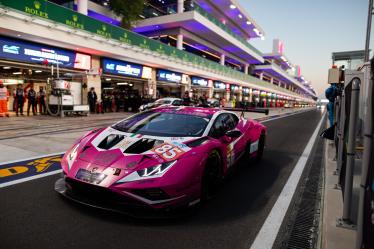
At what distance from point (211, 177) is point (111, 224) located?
4.70 feet

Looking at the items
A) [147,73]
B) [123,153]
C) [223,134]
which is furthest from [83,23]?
[123,153]

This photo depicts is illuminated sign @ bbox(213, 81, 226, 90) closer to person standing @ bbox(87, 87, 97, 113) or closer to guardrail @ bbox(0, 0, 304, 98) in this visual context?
guardrail @ bbox(0, 0, 304, 98)

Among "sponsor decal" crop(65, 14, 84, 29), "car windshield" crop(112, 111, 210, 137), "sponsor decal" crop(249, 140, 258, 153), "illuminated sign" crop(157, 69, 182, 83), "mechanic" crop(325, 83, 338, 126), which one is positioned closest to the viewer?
"car windshield" crop(112, 111, 210, 137)

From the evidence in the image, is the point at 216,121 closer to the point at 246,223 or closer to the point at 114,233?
the point at 246,223

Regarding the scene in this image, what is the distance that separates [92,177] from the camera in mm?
2867

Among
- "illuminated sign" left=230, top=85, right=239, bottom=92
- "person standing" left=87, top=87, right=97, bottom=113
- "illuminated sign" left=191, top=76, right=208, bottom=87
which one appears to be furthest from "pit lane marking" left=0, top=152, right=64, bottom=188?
"illuminated sign" left=230, top=85, right=239, bottom=92

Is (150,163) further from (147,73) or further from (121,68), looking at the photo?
(147,73)

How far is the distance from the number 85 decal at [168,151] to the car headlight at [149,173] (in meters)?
0.11

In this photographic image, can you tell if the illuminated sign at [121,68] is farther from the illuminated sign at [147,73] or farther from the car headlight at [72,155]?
the car headlight at [72,155]

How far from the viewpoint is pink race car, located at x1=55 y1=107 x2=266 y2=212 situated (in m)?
2.82

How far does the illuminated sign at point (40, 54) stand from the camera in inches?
537

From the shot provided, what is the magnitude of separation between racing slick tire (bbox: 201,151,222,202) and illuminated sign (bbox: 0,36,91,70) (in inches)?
545

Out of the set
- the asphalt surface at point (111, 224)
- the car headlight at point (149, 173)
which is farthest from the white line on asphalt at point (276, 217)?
the car headlight at point (149, 173)

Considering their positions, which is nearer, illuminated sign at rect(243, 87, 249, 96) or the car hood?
the car hood
